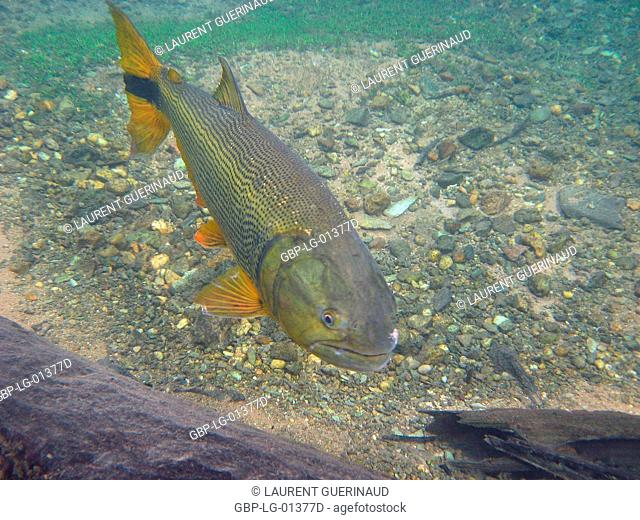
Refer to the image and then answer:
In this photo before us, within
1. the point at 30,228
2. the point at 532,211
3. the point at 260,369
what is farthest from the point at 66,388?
the point at 532,211

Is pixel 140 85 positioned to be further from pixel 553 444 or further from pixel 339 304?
pixel 553 444

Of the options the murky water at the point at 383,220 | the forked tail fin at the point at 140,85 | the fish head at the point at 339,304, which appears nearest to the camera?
the fish head at the point at 339,304

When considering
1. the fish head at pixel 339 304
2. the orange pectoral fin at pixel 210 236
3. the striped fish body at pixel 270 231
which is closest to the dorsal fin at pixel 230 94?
the striped fish body at pixel 270 231

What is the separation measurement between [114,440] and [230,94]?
289cm

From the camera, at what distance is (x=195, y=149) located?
11.4 feet

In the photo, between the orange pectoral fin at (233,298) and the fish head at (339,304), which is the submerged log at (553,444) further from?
the orange pectoral fin at (233,298)

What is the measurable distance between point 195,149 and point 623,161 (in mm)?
7133

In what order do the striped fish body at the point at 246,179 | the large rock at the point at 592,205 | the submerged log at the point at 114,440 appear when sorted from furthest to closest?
the large rock at the point at 592,205
the striped fish body at the point at 246,179
the submerged log at the point at 114,440

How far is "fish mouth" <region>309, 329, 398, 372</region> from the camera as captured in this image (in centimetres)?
224

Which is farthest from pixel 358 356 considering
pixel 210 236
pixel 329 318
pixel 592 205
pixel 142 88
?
pixel 592 205

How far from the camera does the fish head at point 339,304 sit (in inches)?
88.1

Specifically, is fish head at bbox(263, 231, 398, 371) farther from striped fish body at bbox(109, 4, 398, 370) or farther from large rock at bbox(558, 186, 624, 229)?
large rock at bbox(558, 186, 624, 229)

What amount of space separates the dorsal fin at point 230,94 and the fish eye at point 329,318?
6.86 feet

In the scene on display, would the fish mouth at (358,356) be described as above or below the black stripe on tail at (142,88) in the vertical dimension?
below
